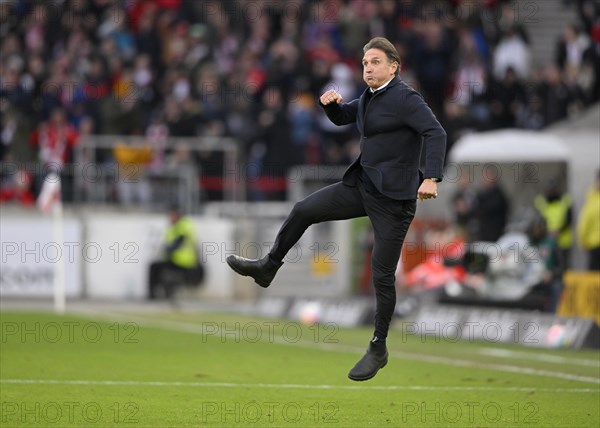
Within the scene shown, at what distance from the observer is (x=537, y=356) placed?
1678cm

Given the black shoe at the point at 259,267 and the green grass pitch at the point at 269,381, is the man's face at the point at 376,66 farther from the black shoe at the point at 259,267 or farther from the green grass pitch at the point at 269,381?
the green grass pitch at the point at 269,381

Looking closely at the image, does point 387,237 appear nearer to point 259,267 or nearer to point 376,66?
point 259,267

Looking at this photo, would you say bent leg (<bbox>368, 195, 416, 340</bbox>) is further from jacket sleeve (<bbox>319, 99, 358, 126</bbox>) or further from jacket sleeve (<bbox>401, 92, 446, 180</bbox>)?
jacket sleeve (<bbox>319, 99, 358, 126</bbox>)

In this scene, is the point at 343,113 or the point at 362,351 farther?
the point at 362,351

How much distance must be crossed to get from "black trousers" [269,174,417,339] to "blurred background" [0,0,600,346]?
12.8 metres

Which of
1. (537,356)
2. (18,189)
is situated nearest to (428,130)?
(537,356)

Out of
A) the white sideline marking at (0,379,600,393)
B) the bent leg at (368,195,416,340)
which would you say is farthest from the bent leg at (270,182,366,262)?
the white sideline marking at (0,379,600,393)

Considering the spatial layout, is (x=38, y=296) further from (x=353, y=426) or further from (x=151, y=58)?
(x=353, y=426)

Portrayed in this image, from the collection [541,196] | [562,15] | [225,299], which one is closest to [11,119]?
[225,299]

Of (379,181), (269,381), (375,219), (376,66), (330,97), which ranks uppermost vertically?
(376,66)

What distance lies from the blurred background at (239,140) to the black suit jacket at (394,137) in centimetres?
1301

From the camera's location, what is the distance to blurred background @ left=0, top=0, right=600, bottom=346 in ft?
84.1

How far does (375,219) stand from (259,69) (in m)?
19.4

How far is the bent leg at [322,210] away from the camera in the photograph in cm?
1075
